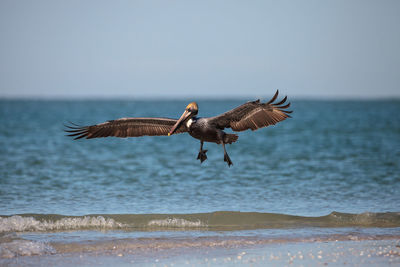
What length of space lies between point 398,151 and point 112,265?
19429 mm

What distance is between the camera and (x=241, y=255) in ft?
26.9

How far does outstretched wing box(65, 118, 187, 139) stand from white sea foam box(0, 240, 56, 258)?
3443 millimetres

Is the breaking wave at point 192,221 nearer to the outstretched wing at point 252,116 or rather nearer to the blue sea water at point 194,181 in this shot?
the blue sea water at point 194,181

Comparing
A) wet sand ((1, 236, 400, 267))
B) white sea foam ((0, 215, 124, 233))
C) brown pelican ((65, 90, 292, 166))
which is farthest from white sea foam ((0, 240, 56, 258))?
brown pelican ((65, 90, 292, 166))

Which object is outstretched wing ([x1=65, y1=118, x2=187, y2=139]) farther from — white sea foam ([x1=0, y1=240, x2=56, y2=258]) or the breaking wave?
white sea foam ([x1=0, y1=240, x2=56, y2=258])

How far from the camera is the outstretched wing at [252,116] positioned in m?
10.7

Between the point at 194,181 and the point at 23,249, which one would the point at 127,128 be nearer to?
the point at 23,249

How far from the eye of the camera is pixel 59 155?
2295cm

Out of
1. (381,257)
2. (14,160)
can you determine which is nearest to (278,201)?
(381,257)

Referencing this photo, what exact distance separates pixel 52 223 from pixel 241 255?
14.2 feet

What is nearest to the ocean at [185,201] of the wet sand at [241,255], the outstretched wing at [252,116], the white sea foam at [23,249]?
the white sea foam at [23,249]

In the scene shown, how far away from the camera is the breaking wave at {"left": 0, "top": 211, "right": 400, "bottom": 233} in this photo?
34.8 feet

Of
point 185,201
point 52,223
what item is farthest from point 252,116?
point 52,223

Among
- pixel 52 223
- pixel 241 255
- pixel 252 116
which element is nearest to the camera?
pixel 241 255
